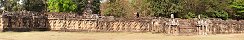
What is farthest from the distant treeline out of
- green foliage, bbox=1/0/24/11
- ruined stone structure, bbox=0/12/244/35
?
ruined stone structure, bbox=0/12/244/35

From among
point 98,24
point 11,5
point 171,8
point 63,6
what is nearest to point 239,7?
point 171,8

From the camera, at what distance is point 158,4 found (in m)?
70.8

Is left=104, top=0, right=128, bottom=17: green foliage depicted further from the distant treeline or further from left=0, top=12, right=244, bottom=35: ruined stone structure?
left=0, top=12, right=244, bottom=35: ruined stone structure

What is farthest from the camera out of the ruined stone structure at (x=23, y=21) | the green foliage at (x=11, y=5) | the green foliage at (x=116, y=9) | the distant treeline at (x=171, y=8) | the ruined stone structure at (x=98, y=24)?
the green foliage at (x=11, y=5)

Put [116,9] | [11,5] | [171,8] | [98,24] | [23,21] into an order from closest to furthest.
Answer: [23,21], [98,24], [171,8], [116,9], [11,5]

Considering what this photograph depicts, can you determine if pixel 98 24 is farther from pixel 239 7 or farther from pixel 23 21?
pixel 239 7

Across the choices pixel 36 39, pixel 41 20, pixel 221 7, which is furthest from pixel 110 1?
pixel 36 39

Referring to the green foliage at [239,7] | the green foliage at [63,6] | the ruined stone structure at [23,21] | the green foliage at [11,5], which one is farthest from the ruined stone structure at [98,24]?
the green foliage at [11,5]

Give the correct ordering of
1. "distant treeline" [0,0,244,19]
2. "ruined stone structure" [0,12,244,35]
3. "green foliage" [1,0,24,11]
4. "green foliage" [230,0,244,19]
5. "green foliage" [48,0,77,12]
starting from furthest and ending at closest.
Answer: "green foliage" [1,0,24,11] < "green foliage" [48,0,77,12] < "green foliage" [230,0,244,19] < "distant treeline" [0,0,244,19] < "ruined stone structure" [0,12,244,35]

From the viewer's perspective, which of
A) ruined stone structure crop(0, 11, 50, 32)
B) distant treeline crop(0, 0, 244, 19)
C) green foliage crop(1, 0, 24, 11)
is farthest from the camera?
green foliage crop(1, 0, 24, 11)

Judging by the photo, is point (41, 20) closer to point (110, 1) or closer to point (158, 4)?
point (158, 4)

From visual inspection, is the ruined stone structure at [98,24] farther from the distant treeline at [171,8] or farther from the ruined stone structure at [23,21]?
the distant treeline at [171,8]

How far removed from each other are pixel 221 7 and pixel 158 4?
43.9ft

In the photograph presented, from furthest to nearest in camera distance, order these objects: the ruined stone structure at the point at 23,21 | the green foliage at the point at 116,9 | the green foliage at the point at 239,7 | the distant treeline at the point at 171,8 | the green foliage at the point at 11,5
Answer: the green foliage at the point at 11,5, the green foliage at the point at 116,9, the green foliage at the point at 239,7, the distant treeline at the point at 171,8, the ruined stone structure at the point at 23,21
